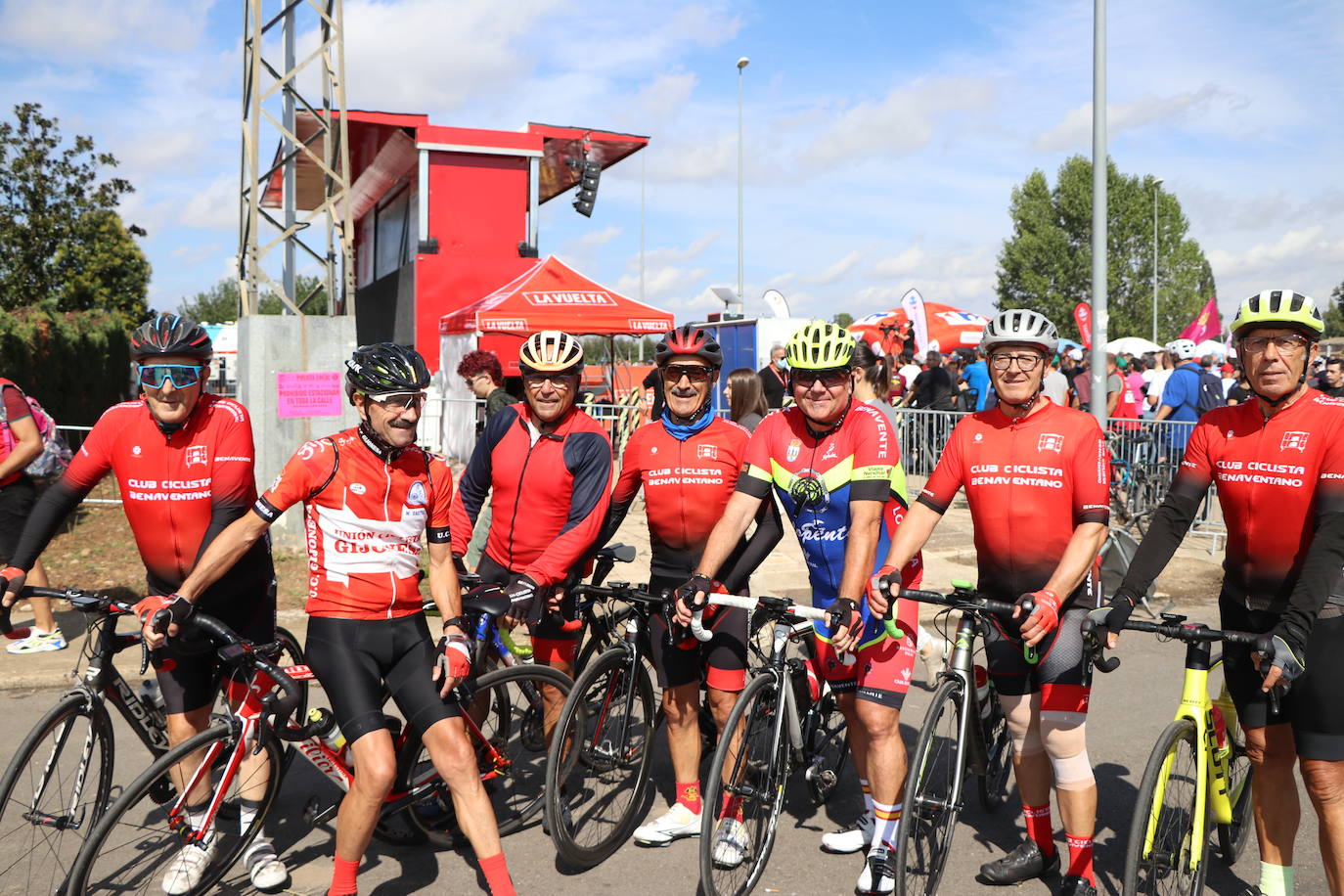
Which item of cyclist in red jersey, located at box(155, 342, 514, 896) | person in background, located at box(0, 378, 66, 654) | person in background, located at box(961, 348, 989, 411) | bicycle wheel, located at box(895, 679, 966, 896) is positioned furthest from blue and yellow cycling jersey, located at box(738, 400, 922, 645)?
person in background, located at box(961, 348, 989, 411)

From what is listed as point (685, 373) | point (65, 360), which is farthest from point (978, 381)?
point (65, 360)

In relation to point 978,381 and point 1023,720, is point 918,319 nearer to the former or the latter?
point 978,381

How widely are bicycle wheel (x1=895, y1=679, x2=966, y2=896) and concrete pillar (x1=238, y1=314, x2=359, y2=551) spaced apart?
25.9 ft

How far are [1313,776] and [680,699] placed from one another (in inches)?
95.9

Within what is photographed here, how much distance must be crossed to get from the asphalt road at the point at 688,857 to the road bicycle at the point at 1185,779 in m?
0.65

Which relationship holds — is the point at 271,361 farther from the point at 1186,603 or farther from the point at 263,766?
Answer: the point at 1186,603

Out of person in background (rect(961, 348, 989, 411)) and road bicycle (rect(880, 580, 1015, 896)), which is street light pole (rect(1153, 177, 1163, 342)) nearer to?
person in background (rect(961, 348, 989, 411))

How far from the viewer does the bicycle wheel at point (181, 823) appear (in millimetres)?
3711

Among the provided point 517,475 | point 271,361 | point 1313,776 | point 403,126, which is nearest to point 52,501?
point 517,475

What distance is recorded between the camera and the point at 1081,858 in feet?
13.2

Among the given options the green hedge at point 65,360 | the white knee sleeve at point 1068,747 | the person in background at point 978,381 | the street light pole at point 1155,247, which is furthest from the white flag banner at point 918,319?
the street light pole at point 1155,247

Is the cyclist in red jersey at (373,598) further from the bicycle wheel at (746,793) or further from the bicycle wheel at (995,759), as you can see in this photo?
the bicycle wheel at (995,759)

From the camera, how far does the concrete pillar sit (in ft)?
33.8

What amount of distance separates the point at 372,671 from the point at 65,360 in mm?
16664
